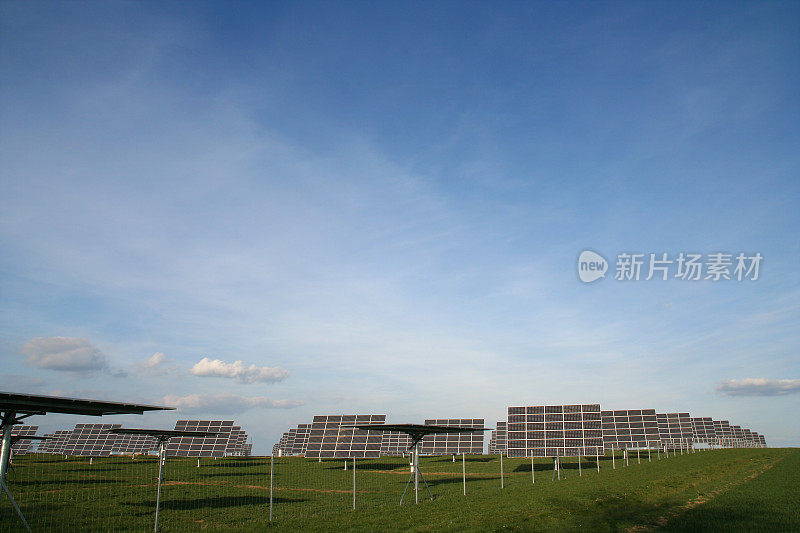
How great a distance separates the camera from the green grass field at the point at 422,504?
19.0m

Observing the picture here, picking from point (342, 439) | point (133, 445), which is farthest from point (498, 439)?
point (133, 445)

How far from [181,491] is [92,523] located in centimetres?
1323

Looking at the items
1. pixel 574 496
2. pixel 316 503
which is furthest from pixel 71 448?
pixel 574 496

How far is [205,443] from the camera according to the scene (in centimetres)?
6556

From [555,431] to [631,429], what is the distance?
23939mm

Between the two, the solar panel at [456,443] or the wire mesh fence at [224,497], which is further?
the solar panel at [456,443]

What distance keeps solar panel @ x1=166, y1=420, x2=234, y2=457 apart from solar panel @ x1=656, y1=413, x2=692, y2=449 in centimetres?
5693

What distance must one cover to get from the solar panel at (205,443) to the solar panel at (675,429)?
187 feet

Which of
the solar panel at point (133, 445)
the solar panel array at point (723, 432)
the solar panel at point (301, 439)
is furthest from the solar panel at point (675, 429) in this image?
the solar panel at point (133, 445)

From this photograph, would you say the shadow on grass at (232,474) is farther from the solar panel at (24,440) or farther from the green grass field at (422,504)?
the solar panel at (24,440)

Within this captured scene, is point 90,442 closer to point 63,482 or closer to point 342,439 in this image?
point 63,482

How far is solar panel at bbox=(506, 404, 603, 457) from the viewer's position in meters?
45.6

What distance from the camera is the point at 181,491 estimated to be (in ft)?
109

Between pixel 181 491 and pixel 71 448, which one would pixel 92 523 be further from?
pixel 71 448
